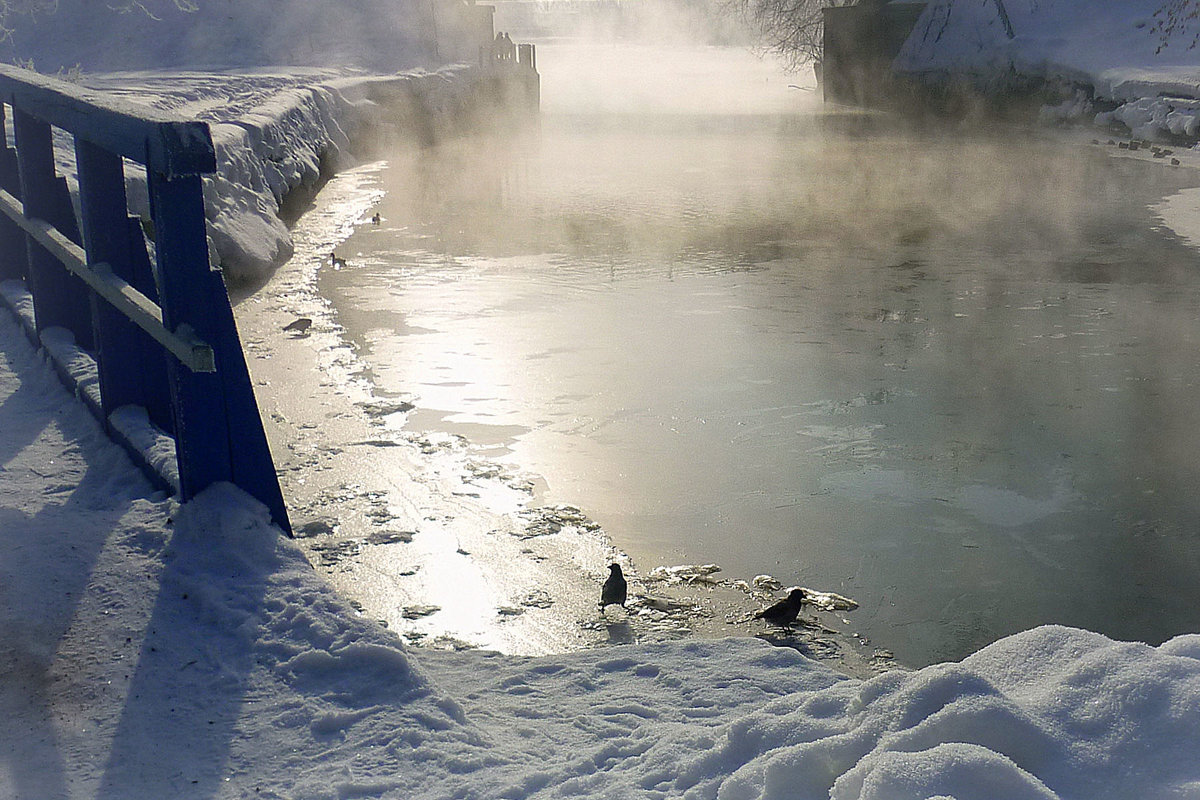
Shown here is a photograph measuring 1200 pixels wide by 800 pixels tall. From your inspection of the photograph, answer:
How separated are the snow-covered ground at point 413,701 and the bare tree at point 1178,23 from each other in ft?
82.9

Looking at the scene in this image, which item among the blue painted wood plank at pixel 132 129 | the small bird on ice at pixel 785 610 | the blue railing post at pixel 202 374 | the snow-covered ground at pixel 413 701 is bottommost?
the small bird on ice at pixel 785 610

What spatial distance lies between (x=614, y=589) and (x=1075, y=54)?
84.4ft

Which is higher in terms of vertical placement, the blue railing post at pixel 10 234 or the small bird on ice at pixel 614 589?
the blue railing post at pixel 10 234

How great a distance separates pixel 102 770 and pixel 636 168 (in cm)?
1636

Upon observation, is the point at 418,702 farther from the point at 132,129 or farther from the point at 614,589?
the point at 132,129

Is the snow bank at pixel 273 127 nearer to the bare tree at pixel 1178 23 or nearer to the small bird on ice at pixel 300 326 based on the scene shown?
the small bird on ice at pixel 300 326

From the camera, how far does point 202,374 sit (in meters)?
3.21

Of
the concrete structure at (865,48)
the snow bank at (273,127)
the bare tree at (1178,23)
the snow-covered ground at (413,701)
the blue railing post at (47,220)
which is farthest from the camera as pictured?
the concrete structure at (865,48)

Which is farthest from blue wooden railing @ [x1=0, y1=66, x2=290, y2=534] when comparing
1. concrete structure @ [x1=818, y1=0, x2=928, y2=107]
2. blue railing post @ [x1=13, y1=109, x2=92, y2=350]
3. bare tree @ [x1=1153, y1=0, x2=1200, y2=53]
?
concrete structure @ [x1=818, y1=0, x2=928, y2=107]

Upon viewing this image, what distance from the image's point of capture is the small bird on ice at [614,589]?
13.2 feet

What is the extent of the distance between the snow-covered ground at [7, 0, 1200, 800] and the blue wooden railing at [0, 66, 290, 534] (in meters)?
0.17

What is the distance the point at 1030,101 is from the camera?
26125 mm

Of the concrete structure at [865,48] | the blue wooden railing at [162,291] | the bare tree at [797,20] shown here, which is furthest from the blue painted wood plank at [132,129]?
the bare tree at [797,20]

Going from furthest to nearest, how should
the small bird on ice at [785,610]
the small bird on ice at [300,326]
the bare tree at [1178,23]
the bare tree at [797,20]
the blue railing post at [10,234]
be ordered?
the bare tree at [797,20]
the bare tree at [1178,23]
the small bird on ice at [300,326]
the blue railing post at [10,234]
the small bird on ice at [785,610]
